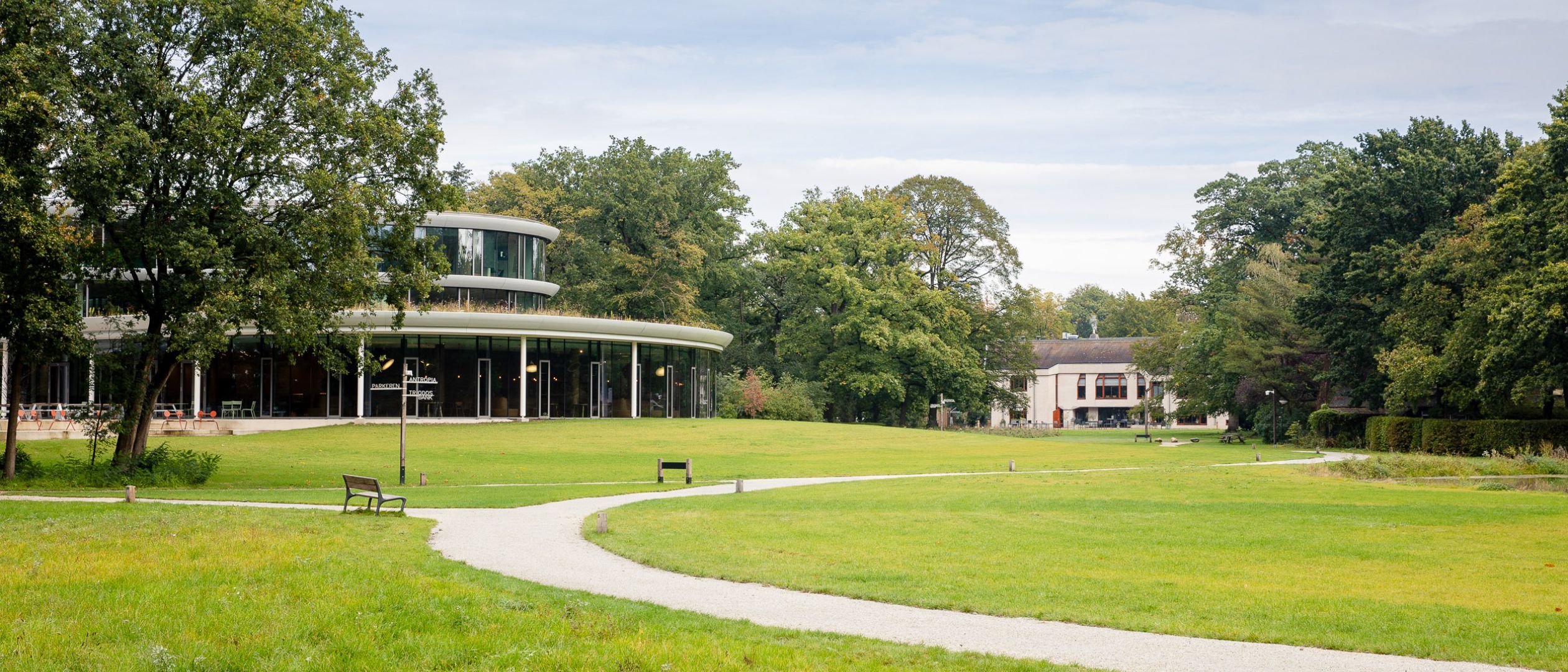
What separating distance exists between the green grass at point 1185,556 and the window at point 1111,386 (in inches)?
3746

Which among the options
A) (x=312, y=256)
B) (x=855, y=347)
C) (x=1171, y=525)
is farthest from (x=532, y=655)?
(x=855, y=347)

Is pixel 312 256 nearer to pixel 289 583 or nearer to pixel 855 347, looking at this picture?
pixel 289 583

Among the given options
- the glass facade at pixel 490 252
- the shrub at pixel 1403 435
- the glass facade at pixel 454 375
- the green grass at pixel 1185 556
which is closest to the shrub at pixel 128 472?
the green grass at pixel 1185 556

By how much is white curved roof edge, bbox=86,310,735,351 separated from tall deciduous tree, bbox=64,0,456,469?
19819mm

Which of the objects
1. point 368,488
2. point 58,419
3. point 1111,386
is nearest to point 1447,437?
point 368,488

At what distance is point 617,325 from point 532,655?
159 ft

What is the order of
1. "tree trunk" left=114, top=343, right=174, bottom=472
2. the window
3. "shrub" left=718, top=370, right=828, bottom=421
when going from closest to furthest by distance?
1. "tree trunk" left=114, top=343, right=174, bottom=472
2. "shrub" left=718, top=370, right=828, bottom=421
3. the window

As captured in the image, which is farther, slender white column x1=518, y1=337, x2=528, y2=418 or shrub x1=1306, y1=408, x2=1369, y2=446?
shrub x1=1306, y1=408, x2=1369, y2=446

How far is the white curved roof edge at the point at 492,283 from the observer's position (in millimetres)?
58688

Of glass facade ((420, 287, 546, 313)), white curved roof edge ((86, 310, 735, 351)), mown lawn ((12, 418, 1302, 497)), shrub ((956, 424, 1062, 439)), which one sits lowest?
shrub ((956, 424, 1062, 439))

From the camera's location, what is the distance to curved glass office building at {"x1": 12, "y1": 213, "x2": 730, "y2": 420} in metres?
52.9

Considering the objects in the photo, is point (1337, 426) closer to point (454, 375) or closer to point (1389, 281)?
point (1389, 281)

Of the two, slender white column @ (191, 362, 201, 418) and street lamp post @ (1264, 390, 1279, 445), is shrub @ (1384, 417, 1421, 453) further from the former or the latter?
slender white column @ (191, 362, 201, 418)

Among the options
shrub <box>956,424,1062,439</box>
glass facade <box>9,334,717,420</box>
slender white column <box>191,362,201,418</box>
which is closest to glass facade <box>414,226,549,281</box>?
glass facade <box>9,334,717,420</box>
